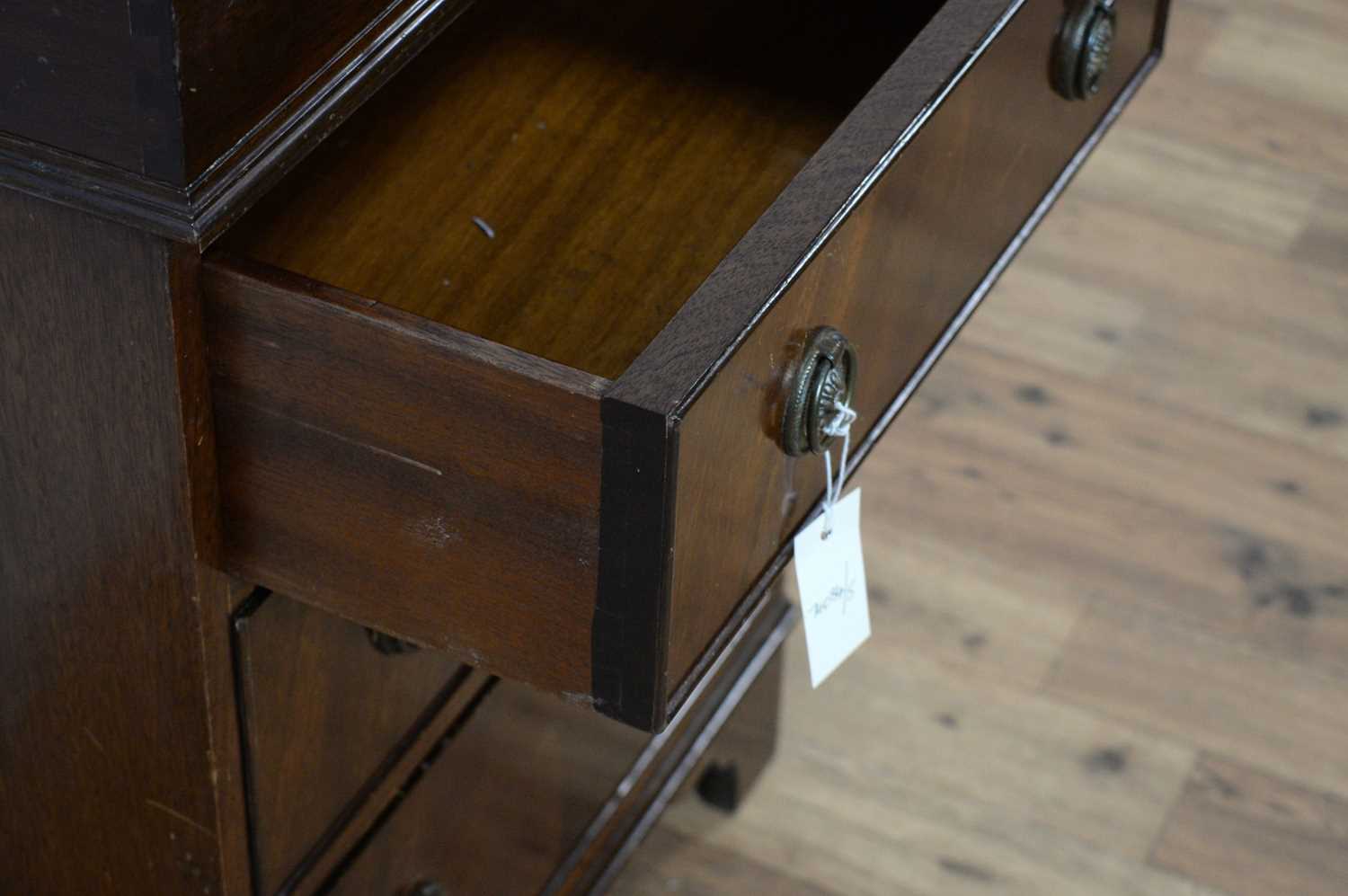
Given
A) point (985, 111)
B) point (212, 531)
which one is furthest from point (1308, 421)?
point (212, 531)

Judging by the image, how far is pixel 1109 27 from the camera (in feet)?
3.22

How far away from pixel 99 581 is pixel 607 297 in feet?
0.78

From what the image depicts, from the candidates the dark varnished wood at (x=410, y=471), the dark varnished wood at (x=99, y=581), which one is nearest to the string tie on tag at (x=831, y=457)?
the dark varnished wood at (x=410, y=471)

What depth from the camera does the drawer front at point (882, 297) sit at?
2.31 feet

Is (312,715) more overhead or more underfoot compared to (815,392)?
more underfoot

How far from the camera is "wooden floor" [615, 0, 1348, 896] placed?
4.66ft

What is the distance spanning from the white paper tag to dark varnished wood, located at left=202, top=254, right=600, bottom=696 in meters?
0.14

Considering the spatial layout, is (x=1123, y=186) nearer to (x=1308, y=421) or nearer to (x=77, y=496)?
(x=1308, y=421)

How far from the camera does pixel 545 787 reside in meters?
1.17

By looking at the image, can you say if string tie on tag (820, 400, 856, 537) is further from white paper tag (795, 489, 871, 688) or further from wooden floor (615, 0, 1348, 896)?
wooden floor (615, 0, 1348, 896)

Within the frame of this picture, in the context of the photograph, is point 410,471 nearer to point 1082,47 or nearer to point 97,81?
point 97,81

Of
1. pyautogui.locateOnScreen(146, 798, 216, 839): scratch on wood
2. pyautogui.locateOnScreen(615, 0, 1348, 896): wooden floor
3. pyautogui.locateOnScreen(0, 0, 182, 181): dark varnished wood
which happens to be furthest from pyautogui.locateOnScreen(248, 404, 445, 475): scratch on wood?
pyautogui.locateOnScreen(615, 0, 1348, 896): wooden floor

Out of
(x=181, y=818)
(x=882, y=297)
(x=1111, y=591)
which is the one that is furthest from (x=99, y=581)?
(x=1111, y=591)

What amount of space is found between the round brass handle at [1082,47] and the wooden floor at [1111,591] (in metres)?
0.63
